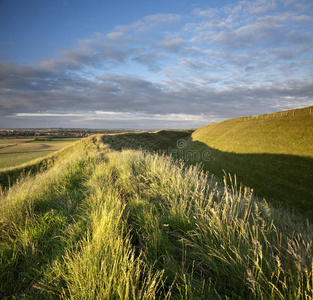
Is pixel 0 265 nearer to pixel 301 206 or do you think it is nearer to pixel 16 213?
pixel 16 213

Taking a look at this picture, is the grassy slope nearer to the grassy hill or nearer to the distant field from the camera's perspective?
the grassy hill

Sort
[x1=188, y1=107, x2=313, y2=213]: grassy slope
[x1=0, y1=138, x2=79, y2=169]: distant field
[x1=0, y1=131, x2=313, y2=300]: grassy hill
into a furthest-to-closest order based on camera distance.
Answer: [x1=0, y1=138, x2=79, y2=169]: distant field < [x1=188, y1=107, x2=313, y2=213]: grassy slope < [x1=0, y1=131, x2=313, y2=300]: grassy hill

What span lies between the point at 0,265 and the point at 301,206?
18.5 meters

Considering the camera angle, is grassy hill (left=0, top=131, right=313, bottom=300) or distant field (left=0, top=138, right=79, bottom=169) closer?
grassy hill (left=0, top=131, right=313, bottom=300)

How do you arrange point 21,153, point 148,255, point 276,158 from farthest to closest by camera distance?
point 21,153 → point 276,158 → point 148,255

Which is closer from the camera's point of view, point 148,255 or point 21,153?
point 148,255

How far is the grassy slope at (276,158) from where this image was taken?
15608 mm

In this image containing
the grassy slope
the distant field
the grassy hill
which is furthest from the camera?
the distant field

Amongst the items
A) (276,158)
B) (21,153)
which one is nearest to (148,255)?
(276,158)

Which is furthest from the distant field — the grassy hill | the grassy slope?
the grassy slope

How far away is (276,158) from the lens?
20.5m

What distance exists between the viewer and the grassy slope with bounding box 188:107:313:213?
614 inches

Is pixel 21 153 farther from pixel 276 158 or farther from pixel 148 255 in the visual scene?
pixel 276 158

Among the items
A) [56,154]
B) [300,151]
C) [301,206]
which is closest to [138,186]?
[301,206]
